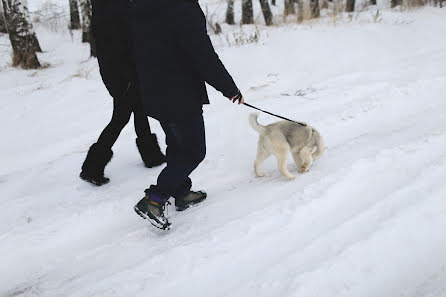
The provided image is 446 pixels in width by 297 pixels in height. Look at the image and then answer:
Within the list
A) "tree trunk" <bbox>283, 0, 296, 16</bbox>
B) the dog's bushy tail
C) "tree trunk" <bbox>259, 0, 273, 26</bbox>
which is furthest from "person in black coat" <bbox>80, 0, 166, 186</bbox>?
"tree trunk" <bbox>259, 0, 273, 26</bbox>

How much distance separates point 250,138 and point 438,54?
4501 mm

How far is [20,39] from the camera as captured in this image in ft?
25.8

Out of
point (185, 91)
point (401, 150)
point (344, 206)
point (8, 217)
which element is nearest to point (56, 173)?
point (8, 217)

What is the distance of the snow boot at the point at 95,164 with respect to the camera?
330 cm

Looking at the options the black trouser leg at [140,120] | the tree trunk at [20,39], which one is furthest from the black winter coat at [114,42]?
the tree trunk at [20,39]

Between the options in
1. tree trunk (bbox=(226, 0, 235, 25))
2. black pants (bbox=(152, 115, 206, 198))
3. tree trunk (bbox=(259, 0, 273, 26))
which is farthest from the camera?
tree trunk (bbox=(226, 0, 235, 25))

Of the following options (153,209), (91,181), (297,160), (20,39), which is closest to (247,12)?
(20,39)

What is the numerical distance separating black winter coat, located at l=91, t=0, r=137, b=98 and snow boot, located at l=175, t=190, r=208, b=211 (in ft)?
3.68

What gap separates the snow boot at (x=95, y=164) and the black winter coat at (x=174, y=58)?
1135 mm

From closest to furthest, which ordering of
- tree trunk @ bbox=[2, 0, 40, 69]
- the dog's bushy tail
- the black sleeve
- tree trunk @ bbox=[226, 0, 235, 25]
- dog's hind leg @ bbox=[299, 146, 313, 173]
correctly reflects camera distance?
the black sleeve < the dog's bushy tail < dog's hind leg @ bbox=[299, 146, 313, 173] < tree trunk @ bbox=[2, 0, 40, 69] < tree trunk @ bbox=[226, 0, 235, 25]

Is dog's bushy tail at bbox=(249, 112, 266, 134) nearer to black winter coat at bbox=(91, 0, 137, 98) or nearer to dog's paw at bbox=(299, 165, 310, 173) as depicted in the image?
dog's paw at bbox=(299, 165, 310, 173)

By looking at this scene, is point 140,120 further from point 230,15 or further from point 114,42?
point 230,15

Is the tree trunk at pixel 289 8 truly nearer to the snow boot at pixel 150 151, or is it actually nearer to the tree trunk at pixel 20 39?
the tree trunk at pixel 20 39

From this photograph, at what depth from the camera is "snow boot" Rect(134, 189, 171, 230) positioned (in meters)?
2.60
